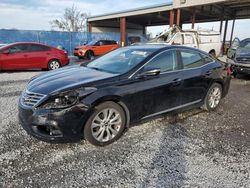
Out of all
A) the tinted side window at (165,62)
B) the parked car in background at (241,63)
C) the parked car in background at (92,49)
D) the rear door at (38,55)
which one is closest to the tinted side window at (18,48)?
the rear door at (38,55)

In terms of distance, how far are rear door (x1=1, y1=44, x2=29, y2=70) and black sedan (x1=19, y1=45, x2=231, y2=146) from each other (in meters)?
7.06

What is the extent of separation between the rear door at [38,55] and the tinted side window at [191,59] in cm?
804

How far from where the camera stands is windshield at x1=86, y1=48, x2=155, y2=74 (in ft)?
13.3

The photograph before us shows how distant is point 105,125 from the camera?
3586 mm

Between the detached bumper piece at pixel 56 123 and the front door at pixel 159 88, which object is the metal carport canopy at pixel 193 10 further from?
the detached bumper piece at pixel 56 123

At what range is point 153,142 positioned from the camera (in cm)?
380

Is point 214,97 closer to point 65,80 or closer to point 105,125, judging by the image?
point 105,125

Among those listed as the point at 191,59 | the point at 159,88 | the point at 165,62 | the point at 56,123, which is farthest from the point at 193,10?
the point at 56,123

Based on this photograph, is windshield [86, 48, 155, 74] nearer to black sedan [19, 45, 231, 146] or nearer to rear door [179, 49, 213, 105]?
black sedan [19, 45, 231, 146]

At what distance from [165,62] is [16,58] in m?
8.34

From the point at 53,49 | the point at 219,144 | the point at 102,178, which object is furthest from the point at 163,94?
the point at 53,49

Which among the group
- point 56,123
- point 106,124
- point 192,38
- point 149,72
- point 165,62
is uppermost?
point 192,38

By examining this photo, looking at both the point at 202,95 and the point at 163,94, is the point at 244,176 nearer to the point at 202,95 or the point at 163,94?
the point at 163,94

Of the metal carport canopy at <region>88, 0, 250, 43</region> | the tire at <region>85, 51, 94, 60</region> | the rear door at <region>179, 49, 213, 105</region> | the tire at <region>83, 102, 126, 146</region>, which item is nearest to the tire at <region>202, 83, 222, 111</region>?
the rear door at <region>179, 49, 213, 105</region>
